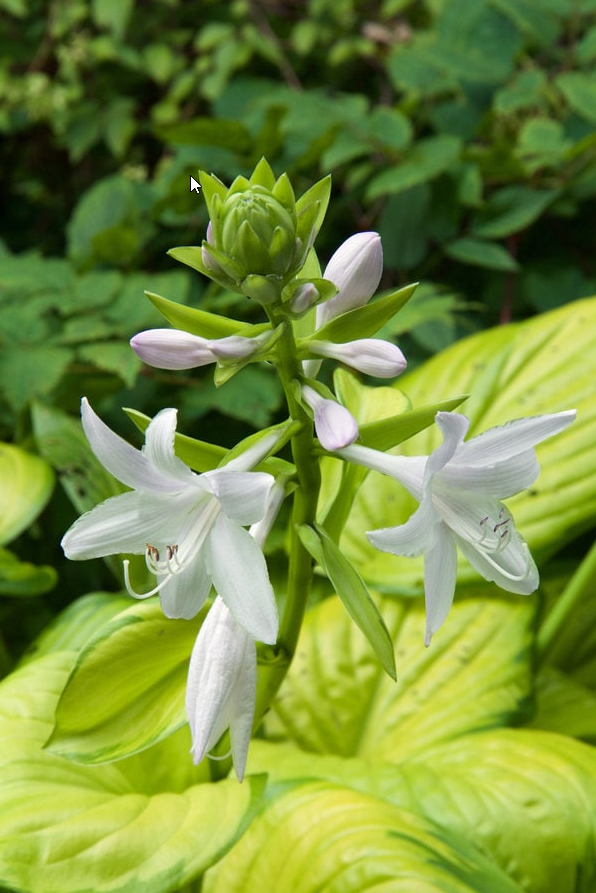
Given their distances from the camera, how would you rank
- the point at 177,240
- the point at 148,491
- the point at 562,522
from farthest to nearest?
the point at 177,240 < the point at 562,522 < the point at 148,491

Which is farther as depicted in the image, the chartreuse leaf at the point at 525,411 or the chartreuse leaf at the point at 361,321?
the chartreuse leaf at the point at 525,411

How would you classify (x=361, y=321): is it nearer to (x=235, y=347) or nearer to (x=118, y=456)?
(x=235, y=347)

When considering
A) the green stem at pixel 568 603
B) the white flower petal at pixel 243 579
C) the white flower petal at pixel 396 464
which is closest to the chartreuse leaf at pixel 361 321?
the white flower petal at pixel 396 464

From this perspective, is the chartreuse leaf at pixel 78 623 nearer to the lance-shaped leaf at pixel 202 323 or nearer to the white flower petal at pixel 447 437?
the lance-shaped leaf at pixel 202 323

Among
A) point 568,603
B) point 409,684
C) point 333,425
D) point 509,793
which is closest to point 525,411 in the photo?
point 568,603

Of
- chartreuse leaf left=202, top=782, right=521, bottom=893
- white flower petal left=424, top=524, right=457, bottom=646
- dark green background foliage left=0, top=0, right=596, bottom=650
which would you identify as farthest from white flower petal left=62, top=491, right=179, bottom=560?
dark green background foliage left=0, top=0, right=596, bottom=650

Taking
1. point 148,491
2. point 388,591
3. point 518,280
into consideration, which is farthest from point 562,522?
point 518,280

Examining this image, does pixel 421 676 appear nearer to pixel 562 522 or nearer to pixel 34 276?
pixel 562 522
